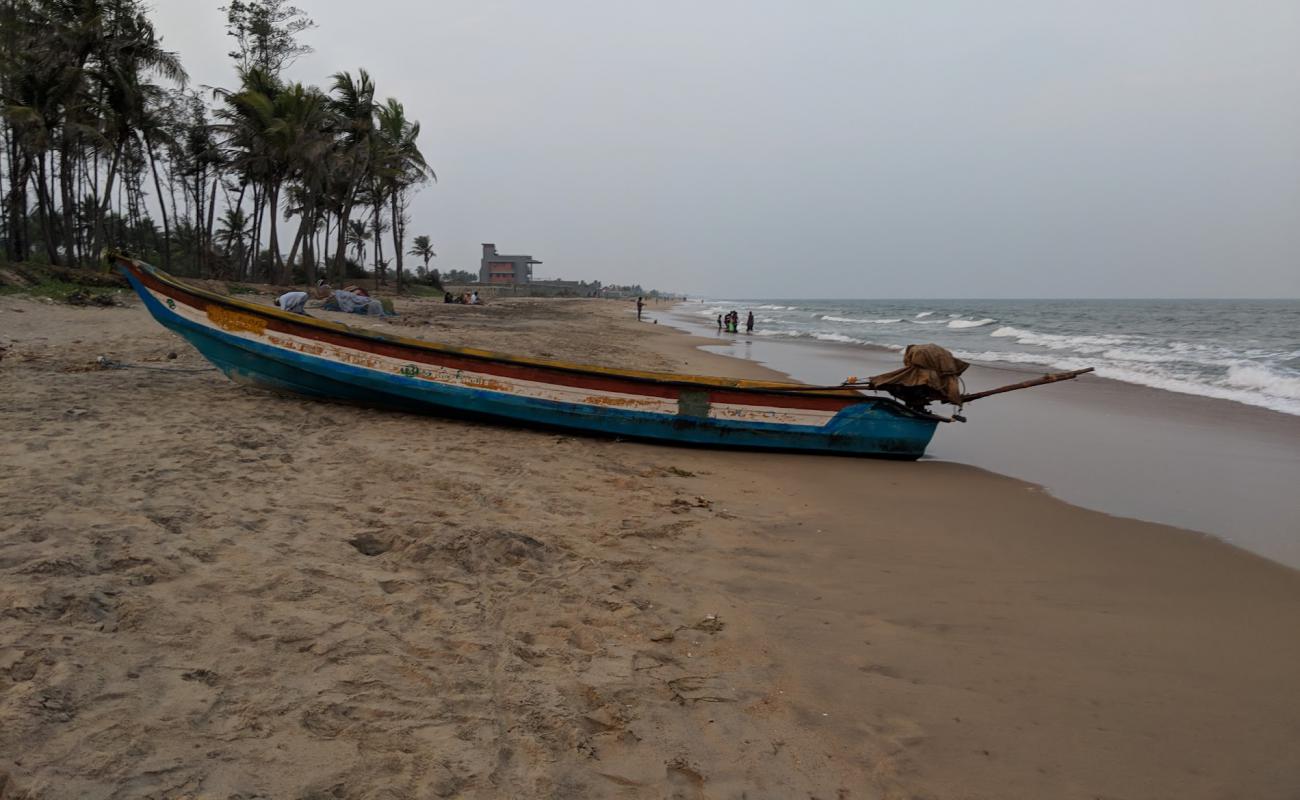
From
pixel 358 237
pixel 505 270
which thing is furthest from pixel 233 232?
pixel 505 270

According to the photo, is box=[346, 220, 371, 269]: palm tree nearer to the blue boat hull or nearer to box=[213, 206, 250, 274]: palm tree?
box=[213, 206, 250, 274]: palm tree

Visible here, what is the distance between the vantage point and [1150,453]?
25.0 feet

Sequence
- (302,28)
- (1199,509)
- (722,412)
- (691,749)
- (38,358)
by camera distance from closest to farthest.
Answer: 1. (691,749)
2. (1199,509)
3. (722,412)
4. (38,358)
5. (302,28)

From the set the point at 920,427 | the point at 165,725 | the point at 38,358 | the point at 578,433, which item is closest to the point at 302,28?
the point at 38,358

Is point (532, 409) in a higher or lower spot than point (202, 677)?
higher

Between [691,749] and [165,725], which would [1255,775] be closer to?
[691,749]

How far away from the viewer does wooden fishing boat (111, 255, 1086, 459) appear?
21.9 ft

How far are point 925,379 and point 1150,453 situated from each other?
9.86 ft

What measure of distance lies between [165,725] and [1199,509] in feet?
23.0

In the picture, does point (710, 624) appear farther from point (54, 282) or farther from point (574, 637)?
point (54, 282)

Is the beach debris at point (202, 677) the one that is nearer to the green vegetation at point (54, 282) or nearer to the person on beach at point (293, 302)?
the person on beach at point (293, 302)

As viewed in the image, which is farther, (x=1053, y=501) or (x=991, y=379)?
(x=991, y=379)

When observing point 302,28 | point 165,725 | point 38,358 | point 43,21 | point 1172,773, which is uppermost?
point 302,28

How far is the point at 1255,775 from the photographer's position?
94.6 inches
